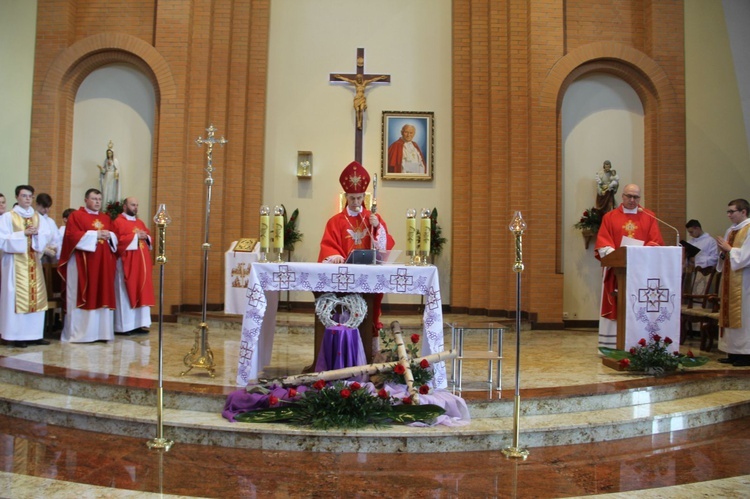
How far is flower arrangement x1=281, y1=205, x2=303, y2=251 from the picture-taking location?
11484 millimetres

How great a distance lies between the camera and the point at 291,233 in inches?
453

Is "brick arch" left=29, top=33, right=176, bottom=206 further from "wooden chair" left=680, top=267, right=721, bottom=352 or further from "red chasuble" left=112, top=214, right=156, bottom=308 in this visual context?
"wooden chair" left=680, top=267, right=721, bottom=352

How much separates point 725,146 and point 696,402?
6.14 meters

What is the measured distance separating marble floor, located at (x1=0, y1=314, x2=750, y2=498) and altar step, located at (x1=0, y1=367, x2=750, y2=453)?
9 cm

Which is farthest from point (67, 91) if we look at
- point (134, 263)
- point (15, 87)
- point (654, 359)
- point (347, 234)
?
point (654, 359)

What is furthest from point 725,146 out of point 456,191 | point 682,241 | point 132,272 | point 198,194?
point 132,272

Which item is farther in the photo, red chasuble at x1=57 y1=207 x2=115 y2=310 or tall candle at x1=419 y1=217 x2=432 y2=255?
red chasuble at x1=57 y1=207 x2=115 y2=310

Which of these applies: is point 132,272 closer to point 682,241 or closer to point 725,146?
point 682,241

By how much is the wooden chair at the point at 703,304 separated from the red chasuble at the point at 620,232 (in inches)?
44.2

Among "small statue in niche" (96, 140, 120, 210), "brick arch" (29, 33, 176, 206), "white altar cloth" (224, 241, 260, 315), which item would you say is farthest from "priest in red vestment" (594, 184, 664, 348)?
"small statue in niche" (96, 140, 120, 210)

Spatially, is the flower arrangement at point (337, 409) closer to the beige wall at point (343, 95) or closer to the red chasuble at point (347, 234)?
the red chasuble at point (347, 234)

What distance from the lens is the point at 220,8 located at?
1159 centimetres

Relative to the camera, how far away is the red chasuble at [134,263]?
895 centimetres

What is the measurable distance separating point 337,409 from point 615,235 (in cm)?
483
